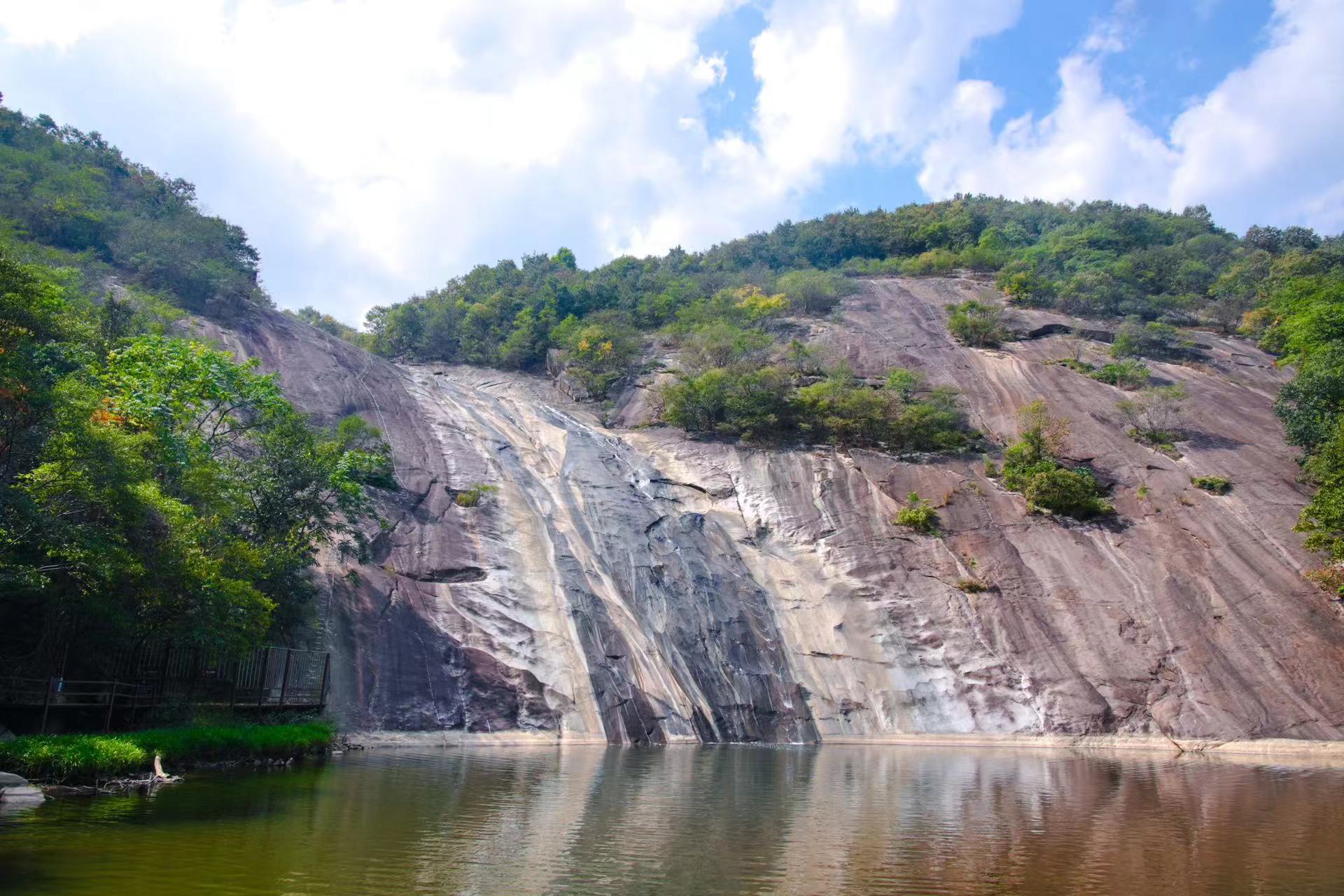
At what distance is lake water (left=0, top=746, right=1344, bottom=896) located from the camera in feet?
31.3

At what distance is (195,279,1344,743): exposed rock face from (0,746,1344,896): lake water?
9.16 m

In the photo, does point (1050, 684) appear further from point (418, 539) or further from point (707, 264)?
point (707, 264)

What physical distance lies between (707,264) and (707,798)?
242 ft

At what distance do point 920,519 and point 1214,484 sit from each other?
44.2ft

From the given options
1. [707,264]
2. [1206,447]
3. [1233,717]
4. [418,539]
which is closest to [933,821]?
[1233,717]

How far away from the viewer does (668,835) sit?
12.3 metres

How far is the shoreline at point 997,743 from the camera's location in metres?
26.1

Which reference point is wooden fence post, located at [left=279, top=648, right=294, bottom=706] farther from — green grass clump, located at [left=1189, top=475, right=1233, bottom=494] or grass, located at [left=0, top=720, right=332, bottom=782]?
green grass clump, located at [left=1189, top=475, right=1233, bottom=494]

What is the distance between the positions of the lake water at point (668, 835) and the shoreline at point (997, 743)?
5.91m

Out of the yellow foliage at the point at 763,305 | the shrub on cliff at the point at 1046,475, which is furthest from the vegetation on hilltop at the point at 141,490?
the yellow foliage at the point at 763,305

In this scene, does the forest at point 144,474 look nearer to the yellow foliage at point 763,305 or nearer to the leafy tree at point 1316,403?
the yellow foliage at point 763,305

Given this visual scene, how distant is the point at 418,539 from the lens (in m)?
Answer: 33.4

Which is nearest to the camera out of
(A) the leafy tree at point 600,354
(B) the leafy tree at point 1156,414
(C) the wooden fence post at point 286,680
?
(C) the wooden fence post at point 286,680

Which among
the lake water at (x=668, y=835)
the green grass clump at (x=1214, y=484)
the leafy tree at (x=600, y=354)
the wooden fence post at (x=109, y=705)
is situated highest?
the leafy tree at (x=600, y=354)
